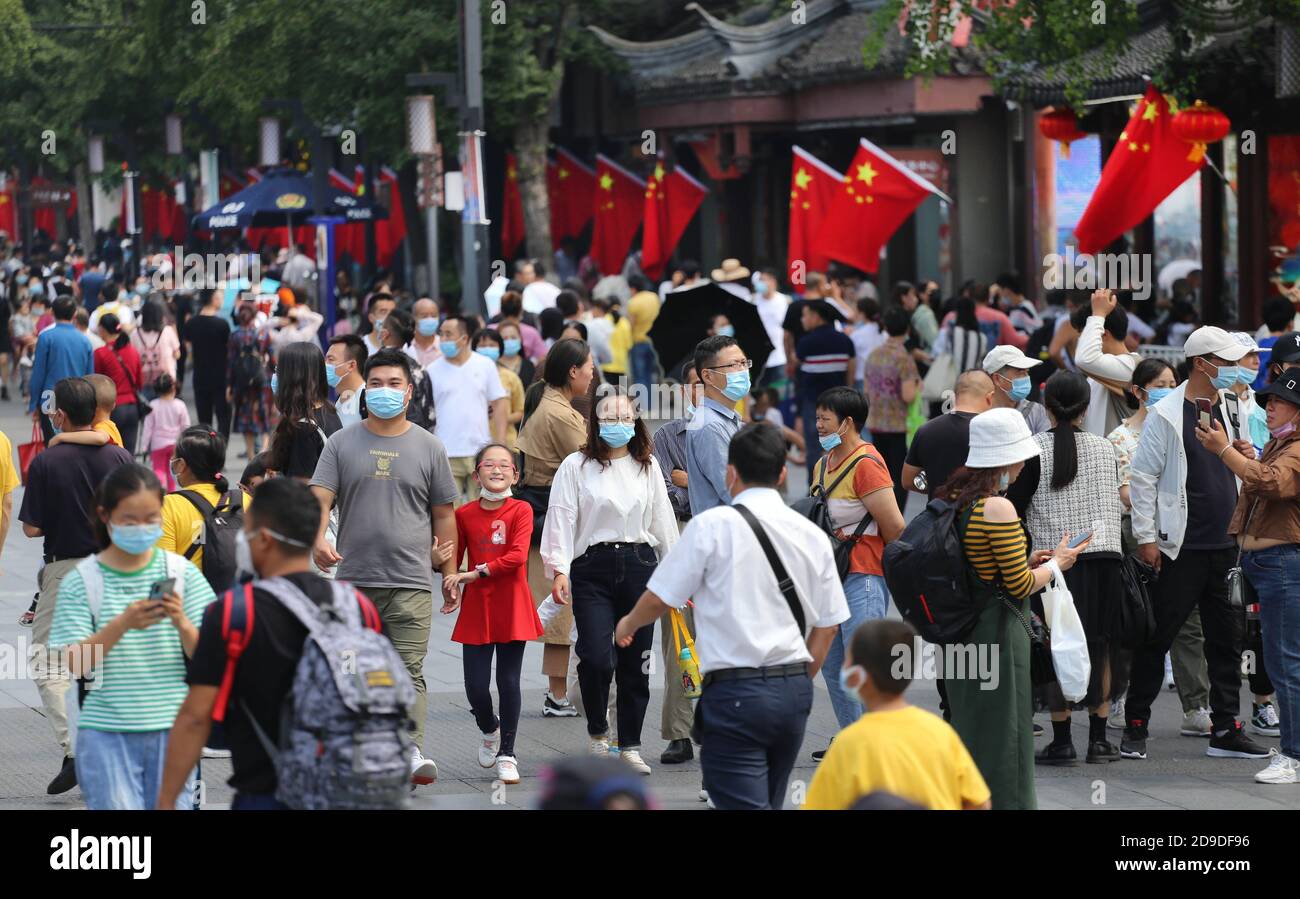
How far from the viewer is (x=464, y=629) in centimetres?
834

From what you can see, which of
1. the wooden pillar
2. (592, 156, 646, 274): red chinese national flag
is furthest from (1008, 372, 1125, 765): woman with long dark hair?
(592, 156, 646, 274): red chinese national flag

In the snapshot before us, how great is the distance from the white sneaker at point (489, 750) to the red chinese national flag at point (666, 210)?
58.5 ft

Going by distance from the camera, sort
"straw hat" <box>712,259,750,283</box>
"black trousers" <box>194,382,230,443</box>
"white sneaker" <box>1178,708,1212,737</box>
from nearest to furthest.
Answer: "white sneaker" <box>1178,708,1212,737</box> < "black trousers" <box>194,382,230,443</box> < "straw hat" <box>712,259,750,283</box>

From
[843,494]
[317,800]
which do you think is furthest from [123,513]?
[843,494]

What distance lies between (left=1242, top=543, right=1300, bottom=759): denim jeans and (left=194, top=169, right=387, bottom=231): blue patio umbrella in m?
19.6

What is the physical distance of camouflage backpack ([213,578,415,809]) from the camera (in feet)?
15.5

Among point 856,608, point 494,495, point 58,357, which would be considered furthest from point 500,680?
point 58,357

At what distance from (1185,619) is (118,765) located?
5.02 m

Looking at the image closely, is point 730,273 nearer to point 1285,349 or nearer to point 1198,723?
point 1285,349

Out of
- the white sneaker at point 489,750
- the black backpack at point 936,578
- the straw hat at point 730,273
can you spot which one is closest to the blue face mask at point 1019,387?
the black backpack at point 936,578

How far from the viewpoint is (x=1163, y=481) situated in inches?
344

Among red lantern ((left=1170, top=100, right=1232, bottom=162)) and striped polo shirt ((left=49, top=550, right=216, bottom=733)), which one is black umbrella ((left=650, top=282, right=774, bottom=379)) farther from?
striped polo shirt ((left=49, top=550, right=216, bottom=733))
